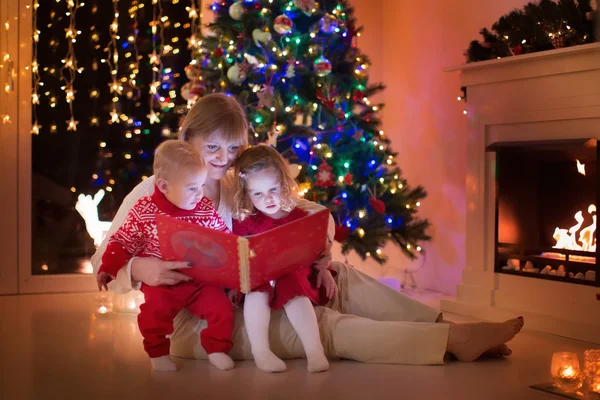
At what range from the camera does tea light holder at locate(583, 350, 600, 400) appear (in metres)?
2.24

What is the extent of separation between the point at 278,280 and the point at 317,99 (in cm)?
160

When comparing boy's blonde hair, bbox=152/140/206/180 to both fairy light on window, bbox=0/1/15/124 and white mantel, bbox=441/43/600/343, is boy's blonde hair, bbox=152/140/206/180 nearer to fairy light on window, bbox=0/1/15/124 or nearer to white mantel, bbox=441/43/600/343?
white mantel, bbox=441/43/600/343

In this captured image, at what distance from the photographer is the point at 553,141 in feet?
10.9

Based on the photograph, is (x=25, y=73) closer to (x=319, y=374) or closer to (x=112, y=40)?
(x=112, y=40)

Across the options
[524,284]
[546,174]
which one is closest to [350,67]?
[546,174]

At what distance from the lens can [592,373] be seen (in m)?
2.27

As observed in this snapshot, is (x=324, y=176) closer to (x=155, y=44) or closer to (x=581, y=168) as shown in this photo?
(x=581, y=168)

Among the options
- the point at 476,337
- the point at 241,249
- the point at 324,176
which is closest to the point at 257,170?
the point at 241,249

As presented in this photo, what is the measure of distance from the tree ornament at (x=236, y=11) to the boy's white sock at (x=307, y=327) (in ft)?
6.08

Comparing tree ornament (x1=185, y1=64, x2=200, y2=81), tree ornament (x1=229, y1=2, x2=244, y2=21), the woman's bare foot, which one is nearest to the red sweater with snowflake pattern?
the woman's bare foot

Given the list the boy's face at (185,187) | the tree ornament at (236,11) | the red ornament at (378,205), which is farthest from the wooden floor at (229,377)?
the tree ornament at (236,11)

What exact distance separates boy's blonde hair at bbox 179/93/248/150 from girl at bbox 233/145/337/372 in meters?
0.12

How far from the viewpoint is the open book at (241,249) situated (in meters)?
2.31

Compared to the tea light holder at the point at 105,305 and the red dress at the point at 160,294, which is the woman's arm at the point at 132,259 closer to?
the red dress at the point at 160,294
